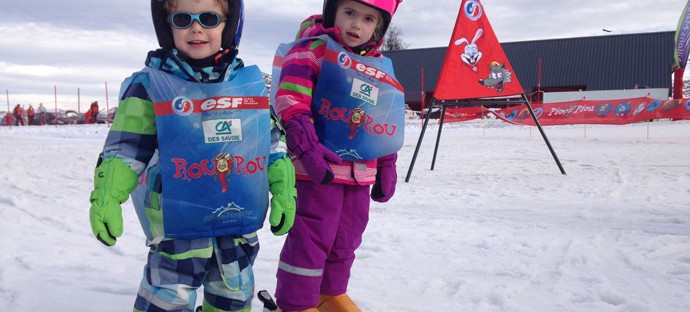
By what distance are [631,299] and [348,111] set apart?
173cm

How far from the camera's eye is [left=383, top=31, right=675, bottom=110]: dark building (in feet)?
99.6

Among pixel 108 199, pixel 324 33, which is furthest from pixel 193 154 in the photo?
pixel 324 33

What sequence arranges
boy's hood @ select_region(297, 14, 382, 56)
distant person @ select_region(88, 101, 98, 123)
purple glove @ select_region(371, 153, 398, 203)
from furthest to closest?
distant person @ select_region(88, 101, 98, 123), purple glove @ select_region(371, 153, 398, 203), boy's hood @ select_region(297, 14, 382, 56)

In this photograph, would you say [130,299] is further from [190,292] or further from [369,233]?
[369,233]

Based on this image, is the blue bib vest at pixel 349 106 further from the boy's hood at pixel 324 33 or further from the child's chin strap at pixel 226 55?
the child's chin strap at pixel 226 55

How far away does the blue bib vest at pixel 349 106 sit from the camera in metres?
2.63

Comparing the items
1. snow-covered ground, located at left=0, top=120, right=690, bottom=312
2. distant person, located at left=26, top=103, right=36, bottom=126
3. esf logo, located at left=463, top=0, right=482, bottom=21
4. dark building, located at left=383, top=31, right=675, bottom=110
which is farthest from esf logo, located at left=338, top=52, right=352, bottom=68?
distant person, located at left=26, top=103, right=36, bottom=126

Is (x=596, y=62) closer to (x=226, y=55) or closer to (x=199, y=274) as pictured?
(x=226, y=55)

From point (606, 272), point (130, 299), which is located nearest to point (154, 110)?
point (130, 299)

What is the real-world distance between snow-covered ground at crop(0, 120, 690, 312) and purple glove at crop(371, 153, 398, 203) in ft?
1.88

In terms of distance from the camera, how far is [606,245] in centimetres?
405

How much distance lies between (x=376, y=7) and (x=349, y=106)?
18.1 inches

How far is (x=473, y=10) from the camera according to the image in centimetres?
700

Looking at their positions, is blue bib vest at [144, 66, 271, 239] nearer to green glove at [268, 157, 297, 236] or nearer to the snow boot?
green glove at [268, 157, 297, 236]
